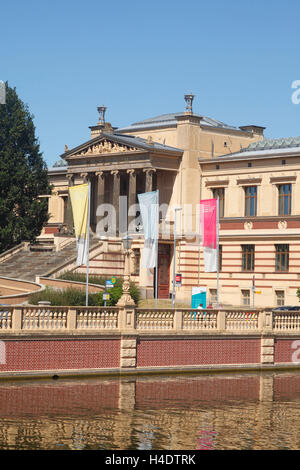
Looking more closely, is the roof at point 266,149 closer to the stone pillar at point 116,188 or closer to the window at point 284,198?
the window at point 284,198

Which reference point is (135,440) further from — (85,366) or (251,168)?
(251,168)

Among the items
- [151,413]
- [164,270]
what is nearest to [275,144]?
[164,270]

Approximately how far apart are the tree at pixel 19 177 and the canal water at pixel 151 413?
154 feet

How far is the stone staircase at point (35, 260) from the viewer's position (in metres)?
78.8

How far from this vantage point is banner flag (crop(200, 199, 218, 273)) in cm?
5788

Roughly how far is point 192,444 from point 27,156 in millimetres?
63913

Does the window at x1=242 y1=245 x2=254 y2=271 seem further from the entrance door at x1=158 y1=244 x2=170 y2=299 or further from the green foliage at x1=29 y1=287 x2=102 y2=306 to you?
the green foliage at x1=29 y1=287 x2=102 y2=306

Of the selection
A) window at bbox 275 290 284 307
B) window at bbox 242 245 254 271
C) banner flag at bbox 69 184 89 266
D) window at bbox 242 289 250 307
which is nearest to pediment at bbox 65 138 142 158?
window at bbox 242 245 254 271

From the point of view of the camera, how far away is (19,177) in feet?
286

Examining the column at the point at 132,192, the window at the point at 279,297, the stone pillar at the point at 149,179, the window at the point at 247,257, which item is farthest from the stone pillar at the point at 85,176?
the window at the point at 279,297

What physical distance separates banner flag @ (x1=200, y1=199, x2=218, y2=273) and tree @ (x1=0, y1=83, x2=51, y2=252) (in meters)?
30.5

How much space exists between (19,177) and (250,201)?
21075 millimetres

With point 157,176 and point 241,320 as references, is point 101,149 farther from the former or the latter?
point 241,320

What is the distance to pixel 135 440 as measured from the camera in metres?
28.4
